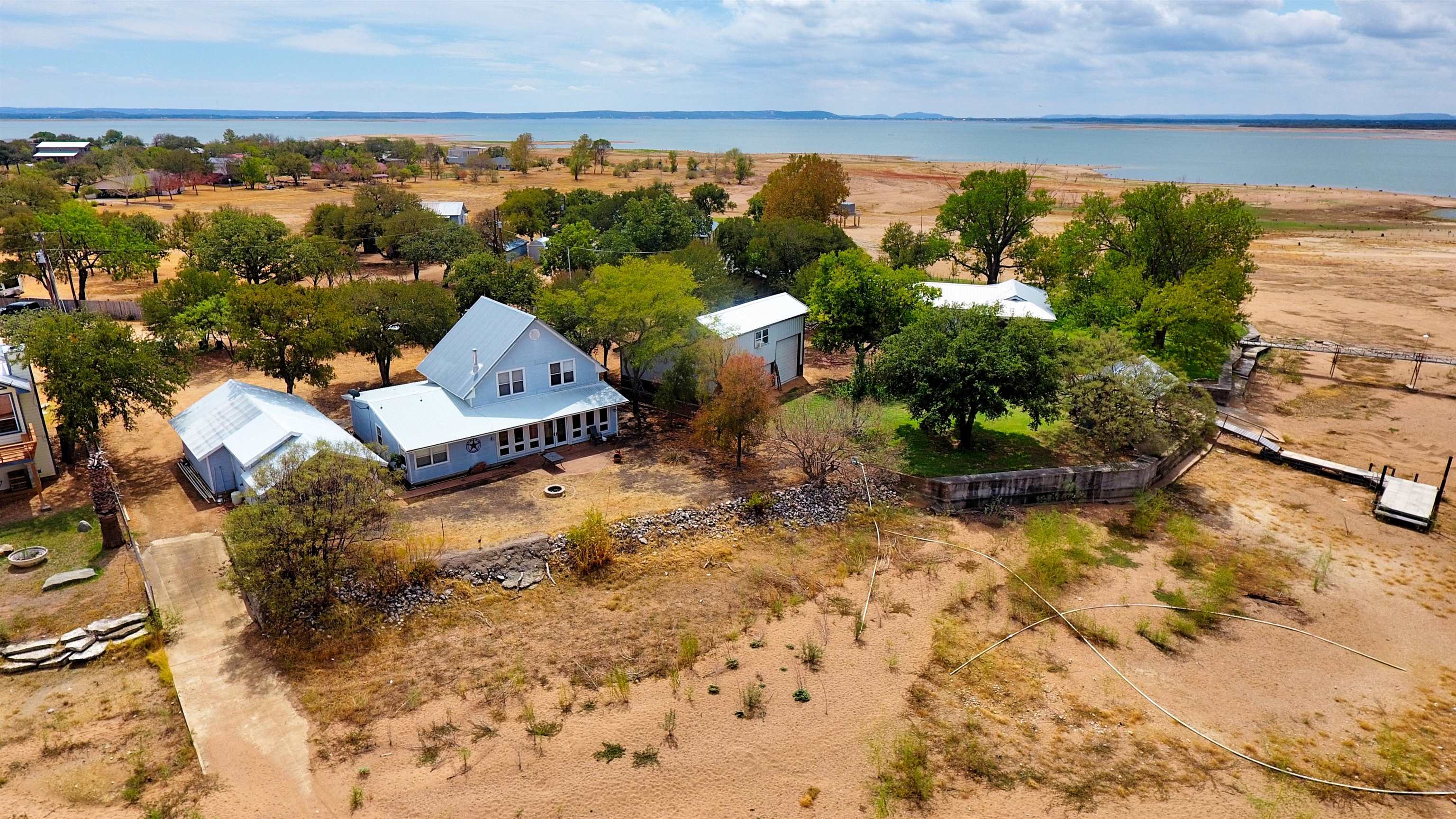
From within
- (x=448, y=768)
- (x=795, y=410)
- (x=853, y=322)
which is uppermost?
(x=853, y=322)

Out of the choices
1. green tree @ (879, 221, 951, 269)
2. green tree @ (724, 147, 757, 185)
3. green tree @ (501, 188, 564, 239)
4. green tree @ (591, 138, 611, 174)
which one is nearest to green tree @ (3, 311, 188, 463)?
green tree @ (879, 221, 951, 269)

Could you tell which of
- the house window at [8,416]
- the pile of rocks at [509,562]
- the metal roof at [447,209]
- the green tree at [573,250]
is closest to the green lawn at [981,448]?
the pile of rocks at [509,562]

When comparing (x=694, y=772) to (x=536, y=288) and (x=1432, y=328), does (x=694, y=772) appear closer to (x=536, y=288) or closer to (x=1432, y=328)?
(x=536, y=288)

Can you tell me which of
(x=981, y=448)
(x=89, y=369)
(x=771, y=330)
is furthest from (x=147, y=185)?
(x=981, y=448)

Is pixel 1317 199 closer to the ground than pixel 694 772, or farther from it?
farther from it

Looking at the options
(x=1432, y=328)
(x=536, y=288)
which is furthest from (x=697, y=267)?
(x=1432, y=328)

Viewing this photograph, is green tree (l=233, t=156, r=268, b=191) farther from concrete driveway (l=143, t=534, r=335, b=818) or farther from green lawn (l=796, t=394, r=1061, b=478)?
green lawn (l=796, t=394, r=1061, b=478)

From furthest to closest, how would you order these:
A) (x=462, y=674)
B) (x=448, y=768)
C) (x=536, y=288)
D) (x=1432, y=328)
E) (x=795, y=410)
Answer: (x=1432, y=328), (x=536, y=288), (x=795, y=410), (x=462, y=674), (x=448, y=768)
